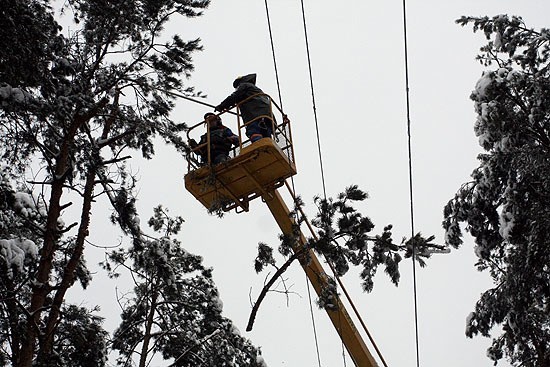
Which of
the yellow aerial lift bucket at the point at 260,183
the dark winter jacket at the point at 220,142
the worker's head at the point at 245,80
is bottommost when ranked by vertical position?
the yellow aerial lift bucket at the point at 260,183

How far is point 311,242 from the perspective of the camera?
8734mm

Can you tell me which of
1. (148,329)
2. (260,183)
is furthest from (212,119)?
(148,329)

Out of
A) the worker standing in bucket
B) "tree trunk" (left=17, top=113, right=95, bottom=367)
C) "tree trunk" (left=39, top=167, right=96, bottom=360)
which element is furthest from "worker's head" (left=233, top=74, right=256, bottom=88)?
"tree trunk" (left=39, top=167, right=96, bottom=360)

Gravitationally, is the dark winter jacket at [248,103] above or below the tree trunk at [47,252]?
above

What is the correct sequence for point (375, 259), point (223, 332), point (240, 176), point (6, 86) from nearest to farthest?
point (6, 86) < point (375, 259) < point (240, 176) < point (223, 332)

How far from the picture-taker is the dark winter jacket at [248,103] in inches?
407

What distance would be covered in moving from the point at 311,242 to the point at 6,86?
A: 14.4ft

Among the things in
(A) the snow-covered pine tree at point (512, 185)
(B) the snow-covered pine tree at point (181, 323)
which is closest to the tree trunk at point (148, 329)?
(B) the snow-covered pine tree at point (181, 323)

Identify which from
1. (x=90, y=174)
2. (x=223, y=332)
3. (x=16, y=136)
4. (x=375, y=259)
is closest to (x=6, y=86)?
(x=16, y=136)

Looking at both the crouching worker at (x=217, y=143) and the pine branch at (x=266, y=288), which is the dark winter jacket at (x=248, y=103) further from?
the pine branch at (x=266, y=288)

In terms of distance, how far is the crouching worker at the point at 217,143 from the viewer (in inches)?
394

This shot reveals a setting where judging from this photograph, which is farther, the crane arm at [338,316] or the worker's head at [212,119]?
the worker's head at [212,119]

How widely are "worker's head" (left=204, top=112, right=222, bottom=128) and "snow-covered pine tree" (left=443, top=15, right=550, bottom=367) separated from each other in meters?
5.19

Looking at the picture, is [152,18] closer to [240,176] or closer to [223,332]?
[240,176]
